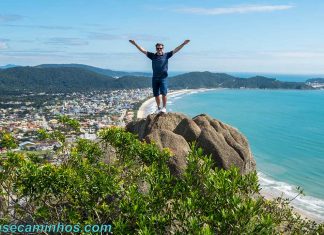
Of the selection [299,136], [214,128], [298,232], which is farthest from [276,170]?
[298,232]

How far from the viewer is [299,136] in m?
91.5

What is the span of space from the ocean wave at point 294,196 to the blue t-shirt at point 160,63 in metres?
24.6

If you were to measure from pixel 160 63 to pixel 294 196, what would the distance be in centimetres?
3528

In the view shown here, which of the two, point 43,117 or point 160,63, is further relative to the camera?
point 43,117

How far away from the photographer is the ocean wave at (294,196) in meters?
41.5

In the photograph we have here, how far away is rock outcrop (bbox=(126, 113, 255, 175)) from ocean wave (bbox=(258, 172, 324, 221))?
53.2 feet

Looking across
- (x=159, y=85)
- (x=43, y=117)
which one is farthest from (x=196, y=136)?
(x=43, y=117)

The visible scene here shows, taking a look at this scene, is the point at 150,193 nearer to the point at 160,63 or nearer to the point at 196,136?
the point at 160,63

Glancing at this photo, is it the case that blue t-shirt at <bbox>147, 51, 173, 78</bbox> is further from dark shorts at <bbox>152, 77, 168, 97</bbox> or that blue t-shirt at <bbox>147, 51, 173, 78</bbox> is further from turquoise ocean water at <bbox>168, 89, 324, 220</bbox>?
turquoise ocean water at <bbox>168, 89, 324, 220</bbox>

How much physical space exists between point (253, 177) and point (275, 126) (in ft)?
335

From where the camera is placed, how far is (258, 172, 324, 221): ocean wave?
41.5 m

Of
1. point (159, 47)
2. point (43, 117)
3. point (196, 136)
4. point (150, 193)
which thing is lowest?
point (43, 117)

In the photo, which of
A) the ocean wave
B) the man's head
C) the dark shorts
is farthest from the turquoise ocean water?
the man's head

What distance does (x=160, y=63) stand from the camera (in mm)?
17500
